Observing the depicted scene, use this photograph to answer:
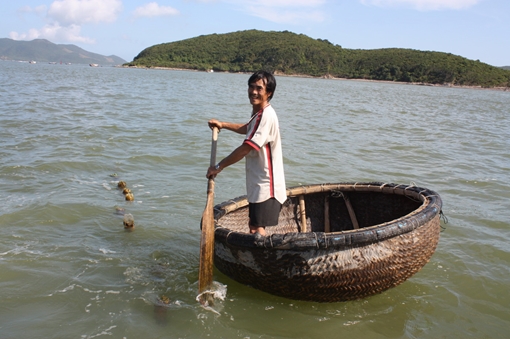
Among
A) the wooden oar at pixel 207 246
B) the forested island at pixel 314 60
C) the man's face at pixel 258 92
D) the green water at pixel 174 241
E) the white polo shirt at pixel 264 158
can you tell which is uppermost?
the forested island at pixel 314 60

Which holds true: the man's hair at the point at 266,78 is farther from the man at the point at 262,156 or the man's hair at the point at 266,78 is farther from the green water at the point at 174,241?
the green water at the point at 174,241

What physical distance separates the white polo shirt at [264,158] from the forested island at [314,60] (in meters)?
91.4

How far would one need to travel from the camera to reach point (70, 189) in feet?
22.2

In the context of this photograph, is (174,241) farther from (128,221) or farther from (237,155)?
(237,155)

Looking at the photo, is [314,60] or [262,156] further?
[314,60]

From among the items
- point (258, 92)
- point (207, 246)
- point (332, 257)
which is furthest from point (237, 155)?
point (332, 257)

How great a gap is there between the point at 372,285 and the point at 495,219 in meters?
3.32

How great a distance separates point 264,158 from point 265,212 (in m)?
0.45

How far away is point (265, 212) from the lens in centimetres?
362

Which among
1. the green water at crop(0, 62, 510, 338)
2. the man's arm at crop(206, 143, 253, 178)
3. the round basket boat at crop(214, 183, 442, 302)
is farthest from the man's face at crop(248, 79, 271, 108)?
the green water at crop(0, 62, 510, 338)

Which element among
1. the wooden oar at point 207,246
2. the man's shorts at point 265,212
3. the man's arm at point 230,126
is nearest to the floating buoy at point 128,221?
the wooden oar at point 207,246

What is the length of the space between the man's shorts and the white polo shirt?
0.05 m

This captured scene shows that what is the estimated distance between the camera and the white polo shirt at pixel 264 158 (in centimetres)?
331

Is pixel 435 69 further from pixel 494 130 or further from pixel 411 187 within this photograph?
pixel 411 187
